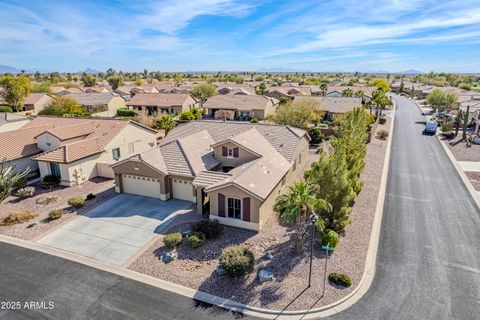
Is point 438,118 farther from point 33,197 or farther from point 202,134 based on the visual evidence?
point 33,197

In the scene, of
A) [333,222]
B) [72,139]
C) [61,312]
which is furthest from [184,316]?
[72,139]

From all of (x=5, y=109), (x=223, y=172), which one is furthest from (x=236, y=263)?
(x=5, y=109)

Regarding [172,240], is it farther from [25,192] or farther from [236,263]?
[25,192]

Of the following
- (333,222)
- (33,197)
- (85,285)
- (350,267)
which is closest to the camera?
Answer: (85,285)

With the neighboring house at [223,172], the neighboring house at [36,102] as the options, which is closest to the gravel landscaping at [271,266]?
the neighboring house at [223,172]

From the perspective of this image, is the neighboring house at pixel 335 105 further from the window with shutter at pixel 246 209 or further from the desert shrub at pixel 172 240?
the desert shrub at pixel 172 240
